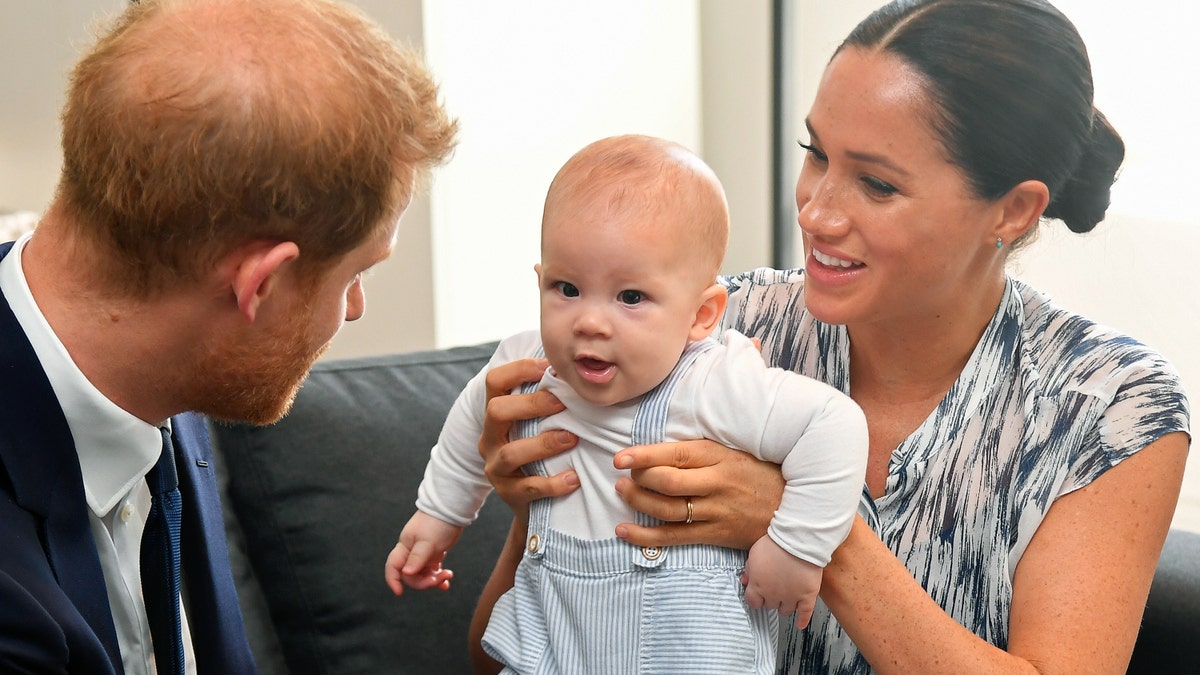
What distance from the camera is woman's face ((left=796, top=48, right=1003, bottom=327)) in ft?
4.99

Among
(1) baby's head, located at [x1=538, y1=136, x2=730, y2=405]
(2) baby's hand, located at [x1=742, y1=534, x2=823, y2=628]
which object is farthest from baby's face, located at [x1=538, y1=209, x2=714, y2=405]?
(2) baby's hand, located at [x1=742, y1=534, x2=823, y2=628]

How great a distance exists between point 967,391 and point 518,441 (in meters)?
0.61

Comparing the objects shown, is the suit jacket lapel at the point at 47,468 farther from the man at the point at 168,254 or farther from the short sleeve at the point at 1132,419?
the short sleeve at the point at 1132,419

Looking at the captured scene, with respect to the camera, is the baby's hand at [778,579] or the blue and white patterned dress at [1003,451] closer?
the baby's hand at [778,579]

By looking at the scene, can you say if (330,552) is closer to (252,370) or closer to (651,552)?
(252,370)

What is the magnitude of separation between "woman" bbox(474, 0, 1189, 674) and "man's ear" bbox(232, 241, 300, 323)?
33 cm

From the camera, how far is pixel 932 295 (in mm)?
1594

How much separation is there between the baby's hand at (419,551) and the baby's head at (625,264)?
0.33 meters

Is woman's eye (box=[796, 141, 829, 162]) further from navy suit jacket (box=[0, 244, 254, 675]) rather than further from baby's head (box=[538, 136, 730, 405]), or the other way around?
navy suit jacket (box=[0, 244, 254, 675])

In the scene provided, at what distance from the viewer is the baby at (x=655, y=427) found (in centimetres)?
133

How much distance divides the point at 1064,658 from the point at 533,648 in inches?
24.4

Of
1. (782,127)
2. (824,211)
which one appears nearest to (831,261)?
(824,211)

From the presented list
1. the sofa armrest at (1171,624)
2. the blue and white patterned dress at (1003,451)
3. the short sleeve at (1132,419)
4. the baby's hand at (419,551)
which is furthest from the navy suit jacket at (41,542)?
the sofa armrest at (1171,624)

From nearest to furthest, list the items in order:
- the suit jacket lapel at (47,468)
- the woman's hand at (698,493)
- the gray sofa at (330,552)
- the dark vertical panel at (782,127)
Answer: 1. the suit jacket lapel at (47,468)
2. the woman's hand at (698,493)
3. the gray sofa at (330,552)
4. the dark vertical panel at (782,127)
